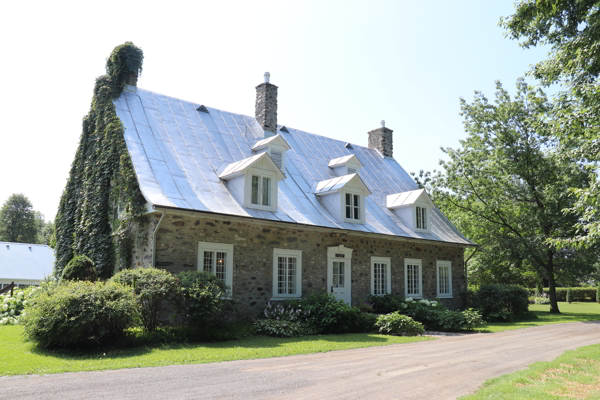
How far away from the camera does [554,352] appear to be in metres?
10.4

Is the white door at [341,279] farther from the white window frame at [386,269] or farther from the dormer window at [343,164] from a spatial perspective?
the dormer window at [343,164]

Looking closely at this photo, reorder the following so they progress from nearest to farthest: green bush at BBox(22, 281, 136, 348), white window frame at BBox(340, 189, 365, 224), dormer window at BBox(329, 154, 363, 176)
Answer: green bush at BBox(22, 281, 136, 348) < white window frame at BBox(340, 189, 365, 224) < dormer window at BBox(329, 154, 363, 176)

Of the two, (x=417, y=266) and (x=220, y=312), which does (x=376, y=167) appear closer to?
(x=417, y=266)

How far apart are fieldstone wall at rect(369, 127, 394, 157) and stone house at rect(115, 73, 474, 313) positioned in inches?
123

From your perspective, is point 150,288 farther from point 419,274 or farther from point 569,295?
point 569,295

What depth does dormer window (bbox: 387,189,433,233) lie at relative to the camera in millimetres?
20344

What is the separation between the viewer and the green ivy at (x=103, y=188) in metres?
14.0

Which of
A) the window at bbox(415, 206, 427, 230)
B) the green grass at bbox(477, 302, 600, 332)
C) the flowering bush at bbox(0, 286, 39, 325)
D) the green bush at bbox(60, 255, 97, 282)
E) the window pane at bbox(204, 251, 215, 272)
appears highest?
the window at bbox(415, 206, 427, 230)

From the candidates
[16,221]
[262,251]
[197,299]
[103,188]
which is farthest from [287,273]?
[16,221]

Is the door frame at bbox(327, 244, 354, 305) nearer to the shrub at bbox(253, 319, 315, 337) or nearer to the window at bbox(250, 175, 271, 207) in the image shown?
the window at bbox(250, 175, 271, 207)

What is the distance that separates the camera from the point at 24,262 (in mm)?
33469

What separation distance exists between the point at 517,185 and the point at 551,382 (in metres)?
19.2

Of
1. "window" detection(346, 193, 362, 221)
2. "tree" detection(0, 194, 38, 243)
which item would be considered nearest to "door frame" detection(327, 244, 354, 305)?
"window" detection(346, 193, 362, 221)

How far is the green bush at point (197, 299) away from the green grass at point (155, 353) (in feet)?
2.57
